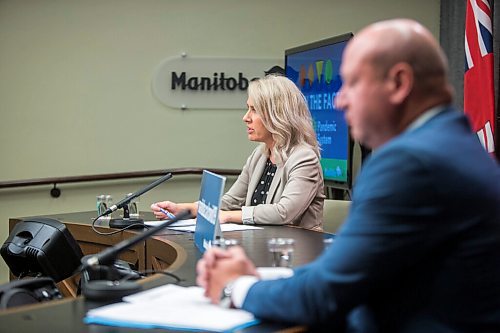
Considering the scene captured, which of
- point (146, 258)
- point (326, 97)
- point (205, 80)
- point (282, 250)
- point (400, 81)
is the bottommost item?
point (146, 258)

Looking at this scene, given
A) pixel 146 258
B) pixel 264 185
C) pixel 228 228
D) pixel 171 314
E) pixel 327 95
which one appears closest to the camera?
pixel 171 314

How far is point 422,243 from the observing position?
134 centimetres

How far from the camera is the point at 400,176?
133 centimetres

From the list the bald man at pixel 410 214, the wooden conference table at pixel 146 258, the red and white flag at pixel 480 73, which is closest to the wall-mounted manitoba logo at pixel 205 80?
the wooden conference table at pixel 146 258

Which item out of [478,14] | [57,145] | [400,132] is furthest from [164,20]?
[400,132]

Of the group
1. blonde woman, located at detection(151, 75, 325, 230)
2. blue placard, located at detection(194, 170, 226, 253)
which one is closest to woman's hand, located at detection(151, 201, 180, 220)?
blonde woman, located at detection(151, 75, 325, 230)

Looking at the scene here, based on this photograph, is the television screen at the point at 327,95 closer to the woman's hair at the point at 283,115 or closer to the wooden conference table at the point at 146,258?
the woman's hair at the point at 283,115

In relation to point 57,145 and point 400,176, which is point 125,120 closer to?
point 57,145

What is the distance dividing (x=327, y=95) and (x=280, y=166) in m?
1.27

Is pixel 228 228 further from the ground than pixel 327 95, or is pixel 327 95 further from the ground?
pixel 327 95

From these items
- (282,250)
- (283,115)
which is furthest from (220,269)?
(283,115)

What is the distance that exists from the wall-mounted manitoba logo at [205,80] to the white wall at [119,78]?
0.05 meters

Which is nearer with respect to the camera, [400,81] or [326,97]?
[400,81]

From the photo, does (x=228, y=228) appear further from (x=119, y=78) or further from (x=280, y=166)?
(x=119, y=78)
